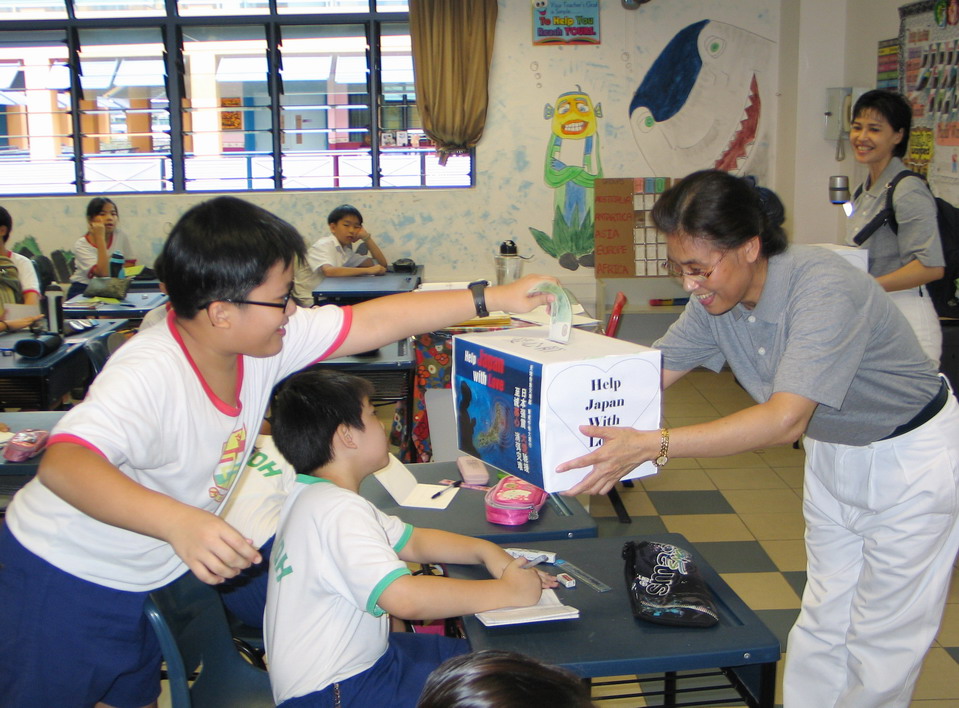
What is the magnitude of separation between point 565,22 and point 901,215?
4515mm

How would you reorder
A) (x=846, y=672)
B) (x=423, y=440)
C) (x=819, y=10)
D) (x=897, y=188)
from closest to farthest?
(x=846, y=672) → (x=897, y=188) → (x=423, y=440) → (x=819, y=10)

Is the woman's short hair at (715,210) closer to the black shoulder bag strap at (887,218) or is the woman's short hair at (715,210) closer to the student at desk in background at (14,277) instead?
the black shoulder bag strap at (887,218)

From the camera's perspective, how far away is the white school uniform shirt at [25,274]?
480cm

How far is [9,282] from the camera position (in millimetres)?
4711

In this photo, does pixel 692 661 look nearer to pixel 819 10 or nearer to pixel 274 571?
pixel 274 571

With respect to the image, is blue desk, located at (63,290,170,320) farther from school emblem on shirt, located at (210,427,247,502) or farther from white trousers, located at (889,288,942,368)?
white trousers, located at (889,288,942,368)

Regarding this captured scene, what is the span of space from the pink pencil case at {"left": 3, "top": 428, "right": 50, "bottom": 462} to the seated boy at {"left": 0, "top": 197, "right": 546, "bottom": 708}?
1.04 metres

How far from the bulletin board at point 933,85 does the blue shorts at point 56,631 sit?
4771 mm

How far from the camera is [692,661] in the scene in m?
1.49

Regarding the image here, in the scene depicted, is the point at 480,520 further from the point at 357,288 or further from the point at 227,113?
the point at 227,113

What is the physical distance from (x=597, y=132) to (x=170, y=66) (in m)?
3.55

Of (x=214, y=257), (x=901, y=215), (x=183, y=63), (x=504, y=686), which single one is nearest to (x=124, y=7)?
(x=183, y=63)

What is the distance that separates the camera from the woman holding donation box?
167 centimetres

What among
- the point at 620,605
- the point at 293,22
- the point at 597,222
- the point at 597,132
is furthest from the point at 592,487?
the point at 293,22
